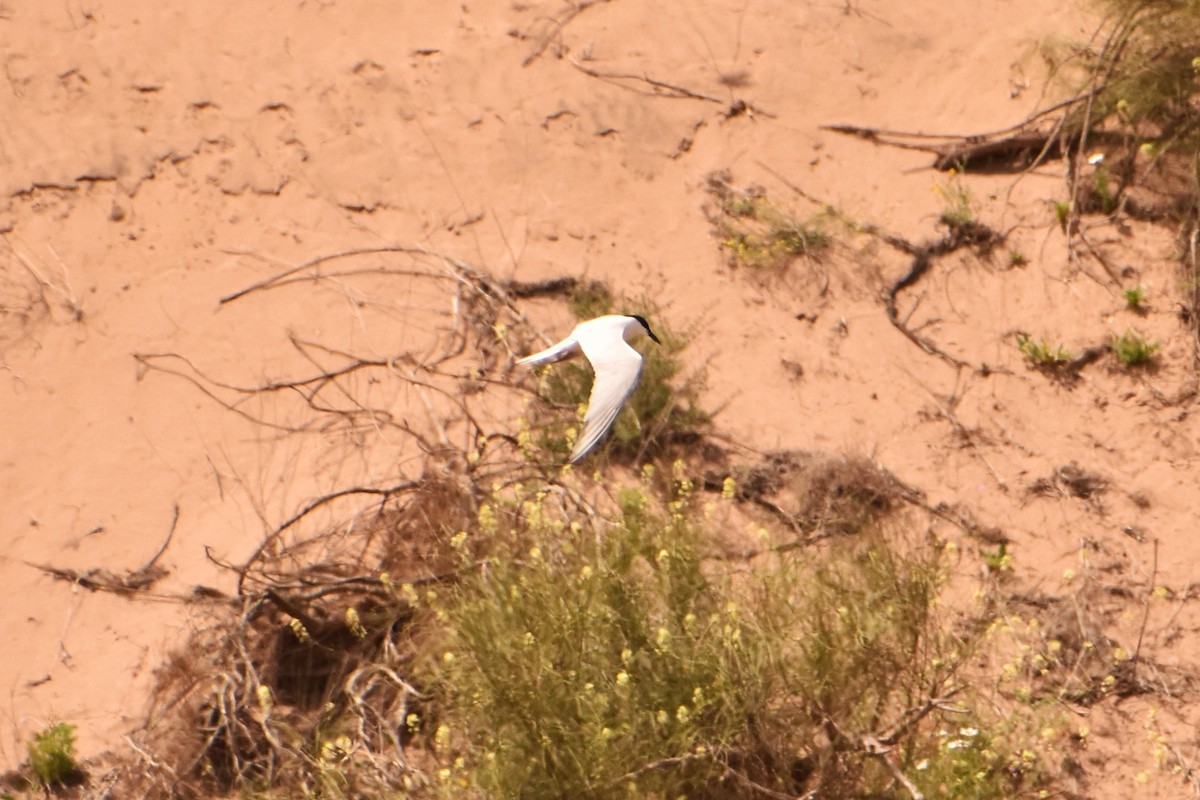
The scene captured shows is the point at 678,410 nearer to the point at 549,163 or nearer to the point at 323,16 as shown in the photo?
the point at 549,163

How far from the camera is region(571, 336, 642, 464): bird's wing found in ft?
14.6

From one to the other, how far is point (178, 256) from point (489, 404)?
1.33 meters

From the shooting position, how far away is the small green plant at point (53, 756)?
426 centimetres

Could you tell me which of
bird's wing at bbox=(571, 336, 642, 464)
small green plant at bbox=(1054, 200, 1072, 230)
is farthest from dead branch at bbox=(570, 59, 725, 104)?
bird's wing at bbox=(571, 336, 642, 464)

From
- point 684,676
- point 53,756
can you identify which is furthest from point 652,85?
point 53,756

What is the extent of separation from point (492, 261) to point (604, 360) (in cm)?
115

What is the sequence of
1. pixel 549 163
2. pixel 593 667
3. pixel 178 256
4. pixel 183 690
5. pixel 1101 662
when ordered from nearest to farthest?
pixel 593 667 → pixel 183 690 → pixel 1101 662 → pixel 178 256 → pixel 549 163

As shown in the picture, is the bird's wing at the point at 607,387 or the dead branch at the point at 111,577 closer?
the bird's wing at the point at 607,387

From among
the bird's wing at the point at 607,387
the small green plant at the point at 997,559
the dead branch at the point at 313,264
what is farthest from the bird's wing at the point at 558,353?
the small green plant at the point at 997,559

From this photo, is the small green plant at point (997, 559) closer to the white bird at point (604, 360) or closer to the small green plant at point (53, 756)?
the white bird at point (604, 360)

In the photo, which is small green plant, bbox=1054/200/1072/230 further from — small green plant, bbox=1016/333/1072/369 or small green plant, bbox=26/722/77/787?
small green plant, bbox=26/722/77/787

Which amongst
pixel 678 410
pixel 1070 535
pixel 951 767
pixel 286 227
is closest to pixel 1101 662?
pixel 1070 535

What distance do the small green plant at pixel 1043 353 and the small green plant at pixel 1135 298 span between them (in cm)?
33

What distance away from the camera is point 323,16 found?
6.29 metres
